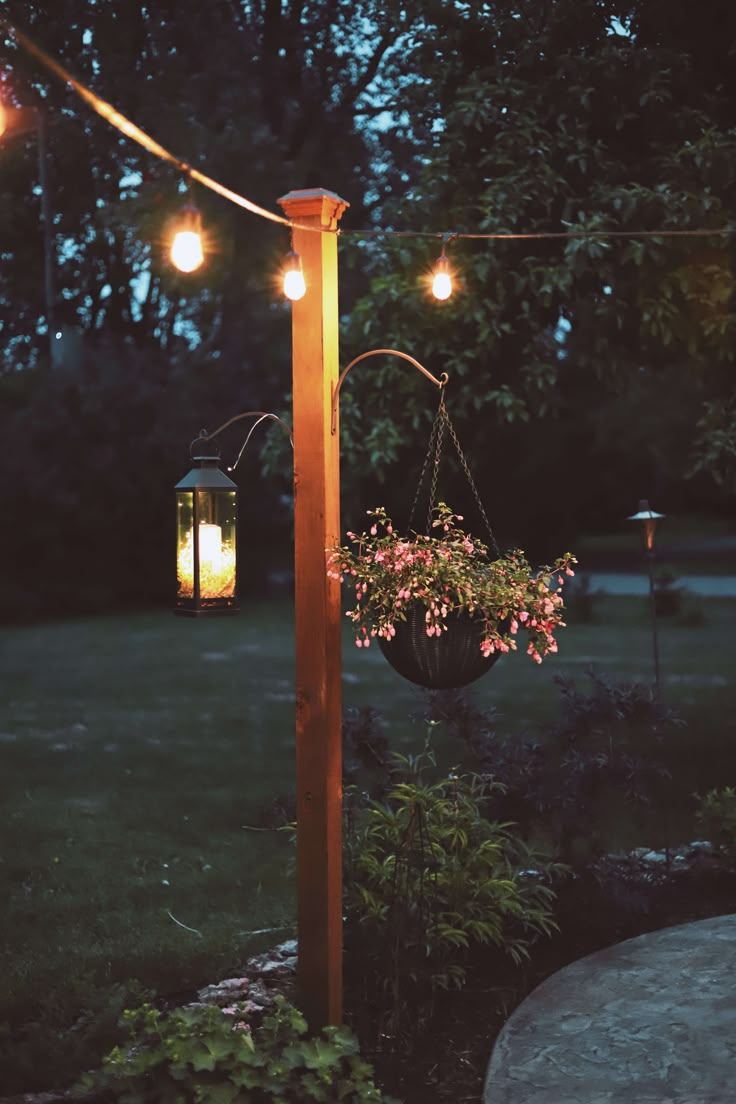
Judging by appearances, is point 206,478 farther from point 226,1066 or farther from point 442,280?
point 226,1066

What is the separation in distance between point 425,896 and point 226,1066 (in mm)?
1513

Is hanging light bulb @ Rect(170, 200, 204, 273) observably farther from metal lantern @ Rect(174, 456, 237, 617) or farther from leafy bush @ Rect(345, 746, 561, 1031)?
leafy bush @ Rect(345, 746, 561, 1031)

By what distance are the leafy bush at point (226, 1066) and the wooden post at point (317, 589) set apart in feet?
1.25

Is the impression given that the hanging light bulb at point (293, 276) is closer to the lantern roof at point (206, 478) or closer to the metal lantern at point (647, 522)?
the lantern roof at point (206, 478)

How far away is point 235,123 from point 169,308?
684 cm

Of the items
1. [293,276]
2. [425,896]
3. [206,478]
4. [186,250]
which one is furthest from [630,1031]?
[186,250]

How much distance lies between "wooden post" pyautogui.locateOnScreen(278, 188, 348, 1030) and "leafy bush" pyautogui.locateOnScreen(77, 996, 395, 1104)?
0.38 m

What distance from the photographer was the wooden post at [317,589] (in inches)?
168

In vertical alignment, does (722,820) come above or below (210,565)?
below

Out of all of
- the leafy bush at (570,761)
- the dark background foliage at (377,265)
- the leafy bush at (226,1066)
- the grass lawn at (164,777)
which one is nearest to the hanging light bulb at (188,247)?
the leafy bush at (226,1066)

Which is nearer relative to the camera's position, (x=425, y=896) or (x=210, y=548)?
(x=210, y=548)

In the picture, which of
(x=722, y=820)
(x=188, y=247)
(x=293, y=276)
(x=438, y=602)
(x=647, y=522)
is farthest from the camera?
(x=647, y=522)

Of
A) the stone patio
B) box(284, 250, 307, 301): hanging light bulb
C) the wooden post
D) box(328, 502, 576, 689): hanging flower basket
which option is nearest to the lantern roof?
the wooden post

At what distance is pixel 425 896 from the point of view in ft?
16.8
